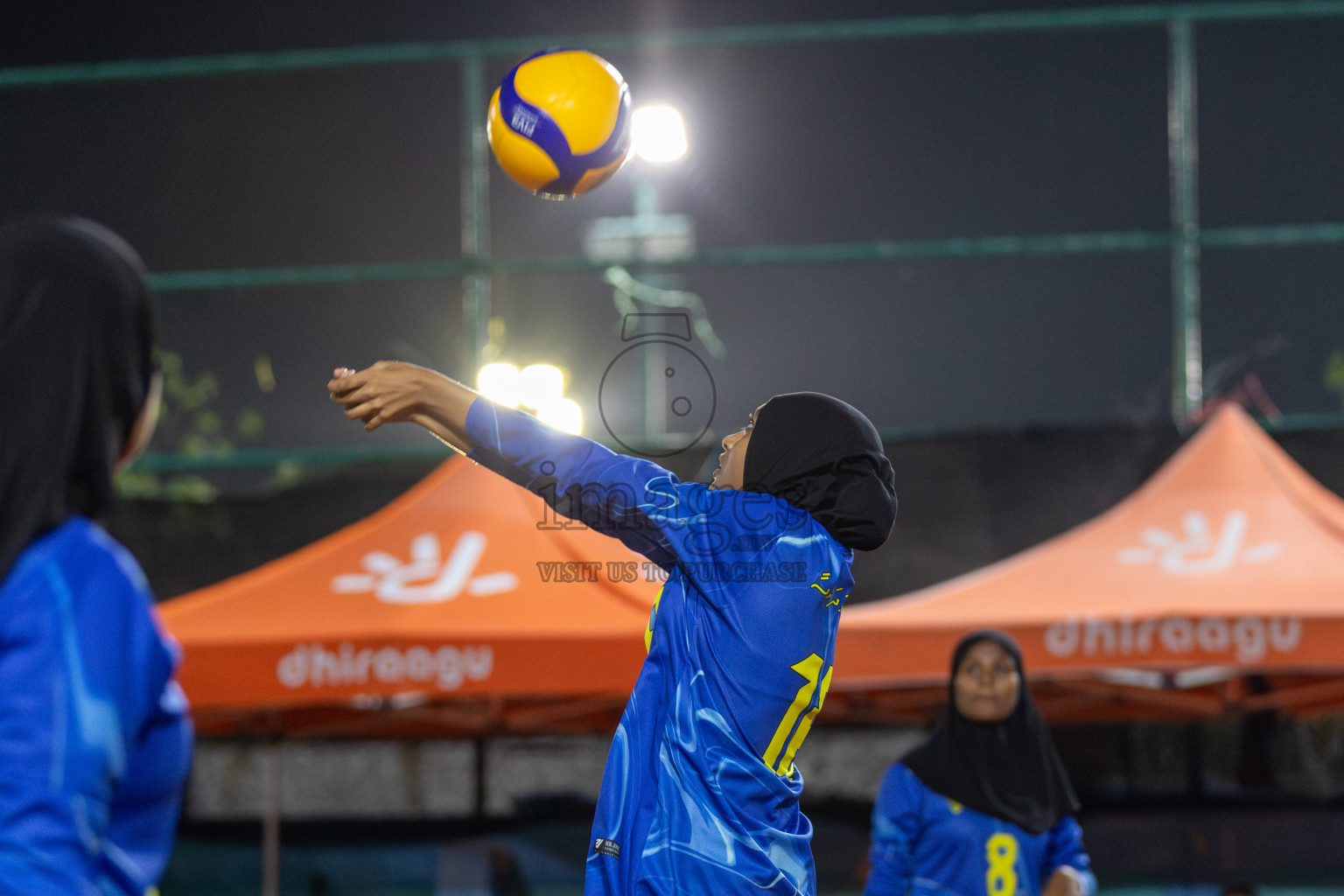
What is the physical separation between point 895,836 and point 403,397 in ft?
9.95

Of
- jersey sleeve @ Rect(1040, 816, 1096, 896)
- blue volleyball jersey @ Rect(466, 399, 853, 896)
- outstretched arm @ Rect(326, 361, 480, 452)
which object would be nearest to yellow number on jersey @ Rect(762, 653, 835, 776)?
blue volleyball jersey @ Rect(466, 399, 853, 896)

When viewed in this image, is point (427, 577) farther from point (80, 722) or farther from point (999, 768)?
point (80, 722)

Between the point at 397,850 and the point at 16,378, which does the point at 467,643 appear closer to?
the point at 397,850

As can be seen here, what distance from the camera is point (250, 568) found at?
7492mm

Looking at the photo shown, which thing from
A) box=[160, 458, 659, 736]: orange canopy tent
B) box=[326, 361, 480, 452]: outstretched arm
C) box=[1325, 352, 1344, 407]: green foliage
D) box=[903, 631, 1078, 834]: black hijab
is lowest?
box=[903, 631, 1078, 834]: black hijab

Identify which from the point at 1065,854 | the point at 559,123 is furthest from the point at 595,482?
the point at 1065,854

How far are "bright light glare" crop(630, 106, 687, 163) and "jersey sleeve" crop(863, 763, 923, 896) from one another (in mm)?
5035

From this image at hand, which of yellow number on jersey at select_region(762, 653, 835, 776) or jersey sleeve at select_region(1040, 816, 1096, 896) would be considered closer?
yellow number on jersey at select_region(762, 653, 835, 776)

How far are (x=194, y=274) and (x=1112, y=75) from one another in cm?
589

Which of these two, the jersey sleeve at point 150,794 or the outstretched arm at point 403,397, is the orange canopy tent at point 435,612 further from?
the jersey sleeve at point 150,794

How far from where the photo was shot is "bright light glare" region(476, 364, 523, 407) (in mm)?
8023

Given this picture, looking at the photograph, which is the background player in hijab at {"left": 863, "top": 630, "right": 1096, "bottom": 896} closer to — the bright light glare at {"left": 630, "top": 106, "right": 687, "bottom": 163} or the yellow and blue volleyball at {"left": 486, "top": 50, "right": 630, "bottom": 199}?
the yellow and blue volleyball at {"left": 486, "top": 50, "right": 630, "bottom": 199}

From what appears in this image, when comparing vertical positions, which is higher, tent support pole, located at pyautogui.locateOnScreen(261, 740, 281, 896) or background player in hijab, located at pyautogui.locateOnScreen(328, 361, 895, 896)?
background player in hijab, located at pyautogui.locateOnScreen(328, 361, 895, 896)

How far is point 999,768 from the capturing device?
15.5ft
